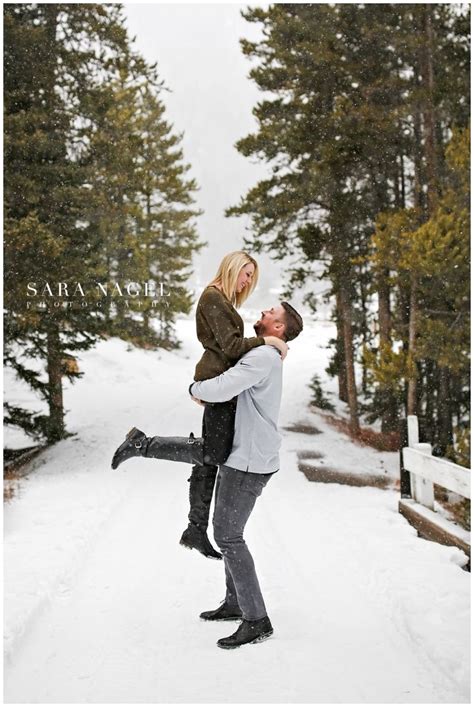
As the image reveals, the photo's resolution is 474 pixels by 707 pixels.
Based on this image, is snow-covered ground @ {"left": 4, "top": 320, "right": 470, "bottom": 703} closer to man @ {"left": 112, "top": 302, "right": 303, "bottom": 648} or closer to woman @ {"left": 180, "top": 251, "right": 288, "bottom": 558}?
man @ {"left": 112, "top": 302, "right": 303, "bottom": 648}

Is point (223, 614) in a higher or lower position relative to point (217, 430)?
lower

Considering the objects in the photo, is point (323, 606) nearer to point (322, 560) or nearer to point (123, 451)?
point (322, 560)

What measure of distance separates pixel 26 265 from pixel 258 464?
4.73 meters

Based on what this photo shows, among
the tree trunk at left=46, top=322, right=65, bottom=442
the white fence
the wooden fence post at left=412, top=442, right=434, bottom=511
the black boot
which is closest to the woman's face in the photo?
the black boot

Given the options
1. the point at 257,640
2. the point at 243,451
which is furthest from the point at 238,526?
the point at 257,640

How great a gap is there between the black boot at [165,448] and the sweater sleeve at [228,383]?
24 cm

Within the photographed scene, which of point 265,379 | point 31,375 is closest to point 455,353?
point 31,375

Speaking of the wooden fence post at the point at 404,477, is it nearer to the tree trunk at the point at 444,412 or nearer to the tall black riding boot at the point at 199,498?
the tall black riding boot at the point at 199,498

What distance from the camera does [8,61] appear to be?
21.0 ft

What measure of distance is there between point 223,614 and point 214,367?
1.71m

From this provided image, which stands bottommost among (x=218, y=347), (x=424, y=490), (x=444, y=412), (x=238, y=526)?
(x=424, y=490)

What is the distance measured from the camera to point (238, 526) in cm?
294

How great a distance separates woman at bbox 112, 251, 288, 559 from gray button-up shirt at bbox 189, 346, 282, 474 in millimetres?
56

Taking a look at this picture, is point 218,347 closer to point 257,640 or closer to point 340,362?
point 257,640
